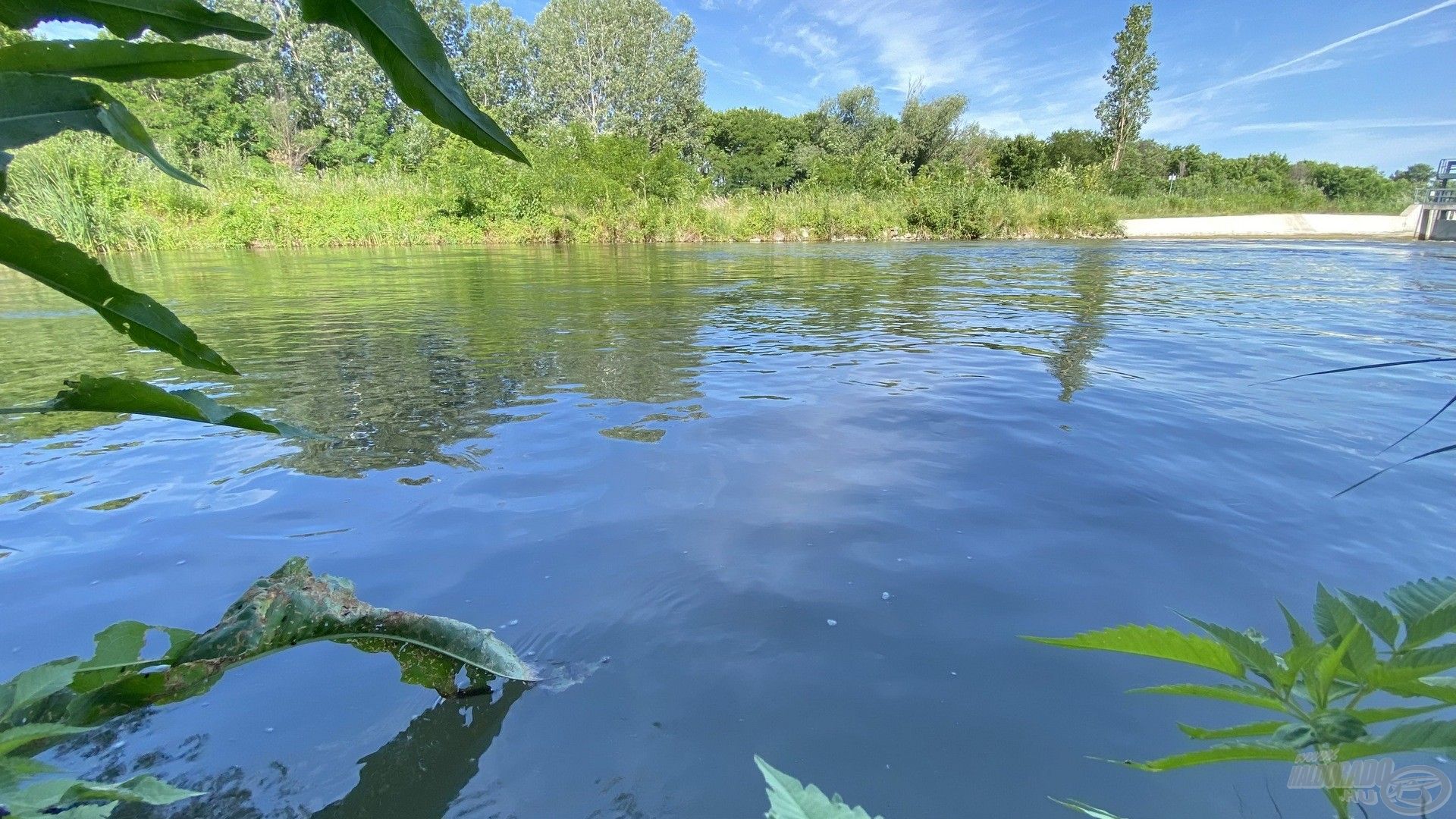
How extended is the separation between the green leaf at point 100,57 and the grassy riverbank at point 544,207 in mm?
26627

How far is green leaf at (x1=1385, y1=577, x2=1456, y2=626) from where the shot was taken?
659 millimetres

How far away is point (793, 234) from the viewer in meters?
29.9

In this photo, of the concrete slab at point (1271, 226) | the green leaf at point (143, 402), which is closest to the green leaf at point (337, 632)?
the green leaf at point (143, 402)

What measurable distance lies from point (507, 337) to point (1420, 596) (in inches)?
272

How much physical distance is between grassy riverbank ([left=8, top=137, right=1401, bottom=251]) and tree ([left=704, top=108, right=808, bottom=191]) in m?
22.1

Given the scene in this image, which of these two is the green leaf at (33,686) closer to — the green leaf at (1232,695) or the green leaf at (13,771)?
the green leaf at (13,771)

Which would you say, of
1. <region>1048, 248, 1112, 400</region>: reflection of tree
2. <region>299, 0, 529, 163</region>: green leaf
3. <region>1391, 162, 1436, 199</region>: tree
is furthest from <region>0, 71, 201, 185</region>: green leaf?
<region>1391, 162, 1436, 199</region>: tree

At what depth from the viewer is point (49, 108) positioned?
73cm

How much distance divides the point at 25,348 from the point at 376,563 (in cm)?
647

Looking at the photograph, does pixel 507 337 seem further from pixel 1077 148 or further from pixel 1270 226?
pixel 1077 148

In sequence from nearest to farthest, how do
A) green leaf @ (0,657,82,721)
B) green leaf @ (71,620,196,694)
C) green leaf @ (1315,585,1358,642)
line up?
green leaf @ (1315,585,1358,642) → green leaf @ (0,657,82,721) → green leaf @ (71,620,196,694)

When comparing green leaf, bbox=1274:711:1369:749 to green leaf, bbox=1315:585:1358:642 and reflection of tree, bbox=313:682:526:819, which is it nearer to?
green leaf, bbox=1315:585:1358:642

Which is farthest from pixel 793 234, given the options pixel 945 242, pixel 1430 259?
pixel 1430 259

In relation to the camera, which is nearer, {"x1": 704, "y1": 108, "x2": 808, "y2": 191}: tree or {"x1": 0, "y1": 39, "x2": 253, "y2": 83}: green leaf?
{"x1": 0, "y1": 39, "x2": 253, "y2": 83}: green leaf
